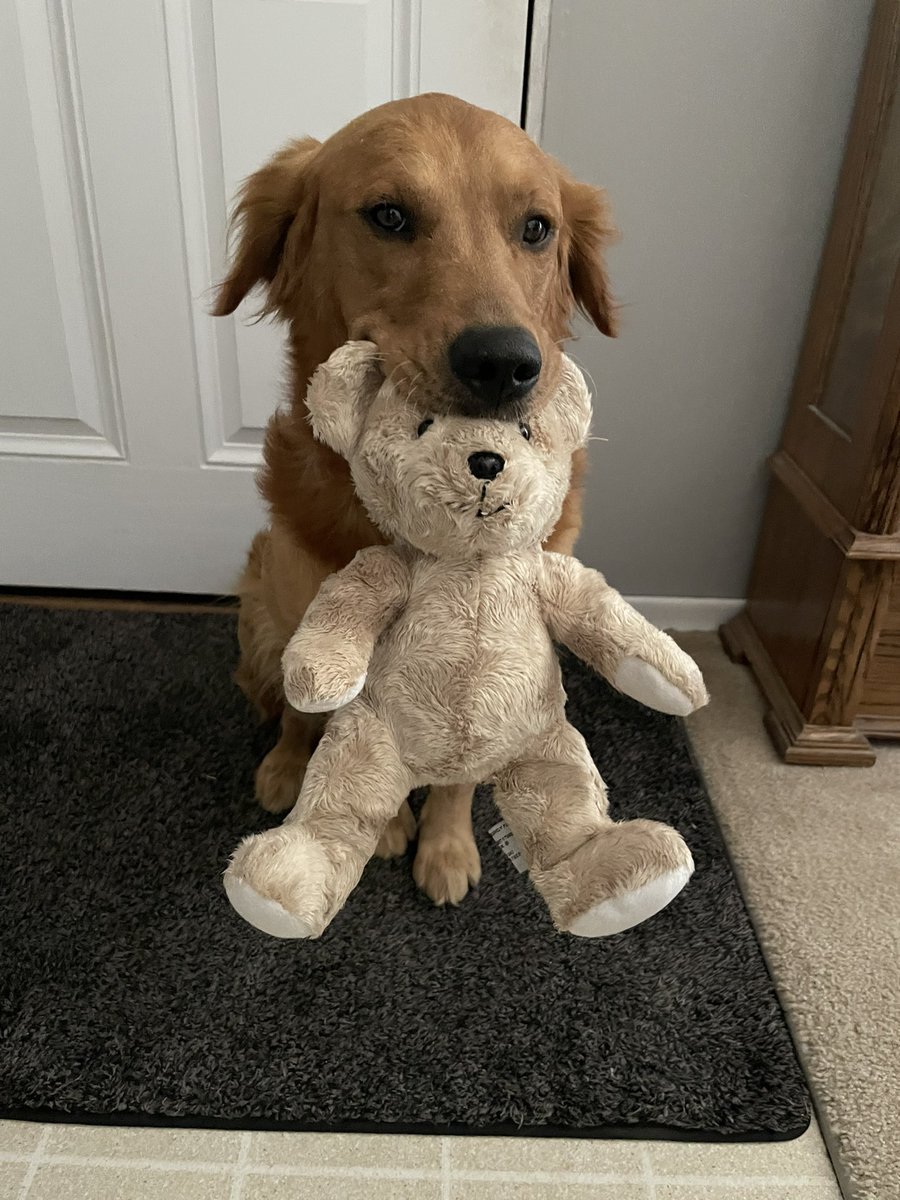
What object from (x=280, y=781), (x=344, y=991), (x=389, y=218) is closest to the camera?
(x=389, y=218)

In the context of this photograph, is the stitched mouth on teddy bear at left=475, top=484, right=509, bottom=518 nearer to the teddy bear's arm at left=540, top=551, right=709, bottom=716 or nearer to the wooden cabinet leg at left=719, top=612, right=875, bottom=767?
the teddy bear's arm at left=540, top=551, right=709, bottom=716

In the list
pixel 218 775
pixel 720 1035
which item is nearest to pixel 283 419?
pixel 218 775

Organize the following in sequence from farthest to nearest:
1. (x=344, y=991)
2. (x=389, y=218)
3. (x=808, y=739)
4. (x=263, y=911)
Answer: (x=808, y=739) < (x=344, y=991) < (x=389, y=218) < (x=263, y=911)

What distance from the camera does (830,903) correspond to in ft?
4.00

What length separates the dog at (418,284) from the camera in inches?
31.4

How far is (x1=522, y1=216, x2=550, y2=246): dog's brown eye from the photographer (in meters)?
0.95

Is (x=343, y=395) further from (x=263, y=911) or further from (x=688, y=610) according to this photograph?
(x=688, y=610)

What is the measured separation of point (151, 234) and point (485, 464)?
120 centimetres

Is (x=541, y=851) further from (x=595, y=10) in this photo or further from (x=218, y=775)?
(x=595, y=10)

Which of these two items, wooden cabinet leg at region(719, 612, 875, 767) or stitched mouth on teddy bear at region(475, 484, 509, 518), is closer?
stitched mouth on teddy bear at region(475, 484, 509, 518)

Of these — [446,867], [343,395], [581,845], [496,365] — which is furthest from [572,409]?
[446,867]

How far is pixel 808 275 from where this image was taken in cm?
156

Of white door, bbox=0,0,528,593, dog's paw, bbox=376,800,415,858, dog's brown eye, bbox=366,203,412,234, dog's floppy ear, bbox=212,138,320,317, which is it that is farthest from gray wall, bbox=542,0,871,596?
dog's paw, bbox=376,800,415,858

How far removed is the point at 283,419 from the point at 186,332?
621mm
